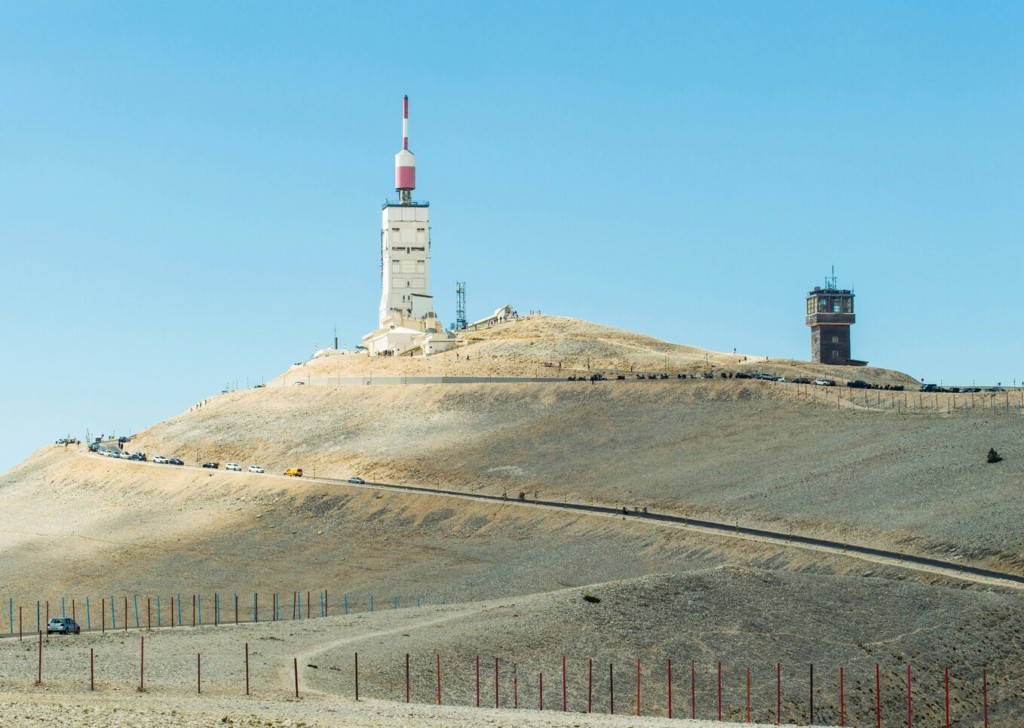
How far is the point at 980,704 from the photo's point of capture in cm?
6025

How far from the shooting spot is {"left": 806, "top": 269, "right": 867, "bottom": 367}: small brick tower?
192 metres

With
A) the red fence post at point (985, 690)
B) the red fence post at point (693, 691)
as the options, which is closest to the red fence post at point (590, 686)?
the red fence post at point (693, 691)

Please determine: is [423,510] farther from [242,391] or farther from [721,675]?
[242,391]

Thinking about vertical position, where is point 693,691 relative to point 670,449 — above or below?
below

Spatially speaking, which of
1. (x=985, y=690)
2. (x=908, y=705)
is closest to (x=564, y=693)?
(x=908, y=705)

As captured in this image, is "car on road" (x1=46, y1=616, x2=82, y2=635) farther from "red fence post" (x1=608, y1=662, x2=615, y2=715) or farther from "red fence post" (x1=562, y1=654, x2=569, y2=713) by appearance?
"red fence post" (x1=608, y1=662, x2=615, y2=715)

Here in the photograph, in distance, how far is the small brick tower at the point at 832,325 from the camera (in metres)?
192

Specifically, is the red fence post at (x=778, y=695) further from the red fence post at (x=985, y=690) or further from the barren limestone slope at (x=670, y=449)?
the barren limestone slope at (x=670, y=449)

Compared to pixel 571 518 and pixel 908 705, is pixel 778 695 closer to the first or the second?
pixel 908 705

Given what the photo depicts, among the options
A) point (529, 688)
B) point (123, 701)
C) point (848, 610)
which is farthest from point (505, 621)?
point (123, 701)

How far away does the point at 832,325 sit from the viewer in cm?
19312

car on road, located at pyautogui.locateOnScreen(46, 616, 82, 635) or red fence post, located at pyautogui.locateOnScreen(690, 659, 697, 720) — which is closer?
red fence post, located at pyautogui.locateOnScreen(690, 659, 697, 720)

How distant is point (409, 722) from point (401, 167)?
154 metres

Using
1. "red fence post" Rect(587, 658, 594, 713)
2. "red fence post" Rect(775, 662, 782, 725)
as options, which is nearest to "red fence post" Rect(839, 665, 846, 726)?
"red fence post" Rect(775, 662, 782, 725)
